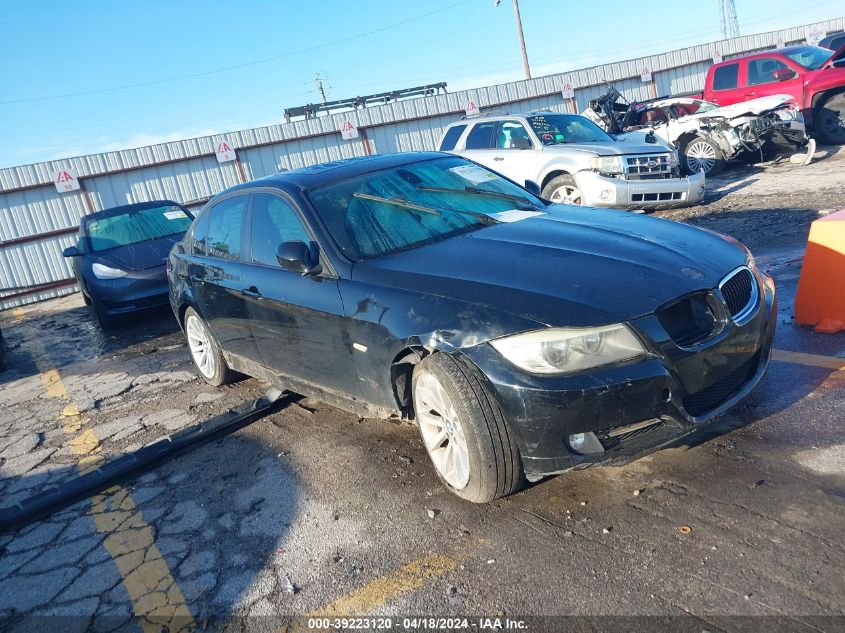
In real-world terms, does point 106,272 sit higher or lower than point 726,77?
lower

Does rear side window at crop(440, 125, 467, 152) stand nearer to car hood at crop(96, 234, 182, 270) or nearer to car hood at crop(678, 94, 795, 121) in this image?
car hood at crop(678, 94, 795, 121)

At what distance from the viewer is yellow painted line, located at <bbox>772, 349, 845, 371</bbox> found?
423cm

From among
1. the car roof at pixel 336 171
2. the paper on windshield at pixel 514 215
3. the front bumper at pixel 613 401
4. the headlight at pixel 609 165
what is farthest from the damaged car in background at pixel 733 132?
the front bumper at pixel 613 401

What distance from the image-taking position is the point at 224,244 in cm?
519

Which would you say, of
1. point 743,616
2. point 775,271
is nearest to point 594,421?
point 743,616

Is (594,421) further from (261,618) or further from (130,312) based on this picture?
(130,312)

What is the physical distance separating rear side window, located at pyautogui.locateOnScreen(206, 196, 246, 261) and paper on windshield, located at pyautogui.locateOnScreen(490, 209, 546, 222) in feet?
6.01

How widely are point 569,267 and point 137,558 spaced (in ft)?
8.31

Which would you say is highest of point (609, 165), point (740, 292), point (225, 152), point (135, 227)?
point (225, 152)

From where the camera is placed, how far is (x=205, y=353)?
19.5 feet

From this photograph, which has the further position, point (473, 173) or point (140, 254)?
point (140, 254)

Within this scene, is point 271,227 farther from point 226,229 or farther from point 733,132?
point 733,132

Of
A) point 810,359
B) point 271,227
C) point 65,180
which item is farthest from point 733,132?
point 65,180

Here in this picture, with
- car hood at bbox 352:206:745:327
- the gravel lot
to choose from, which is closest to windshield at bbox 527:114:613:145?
the gravel lot
